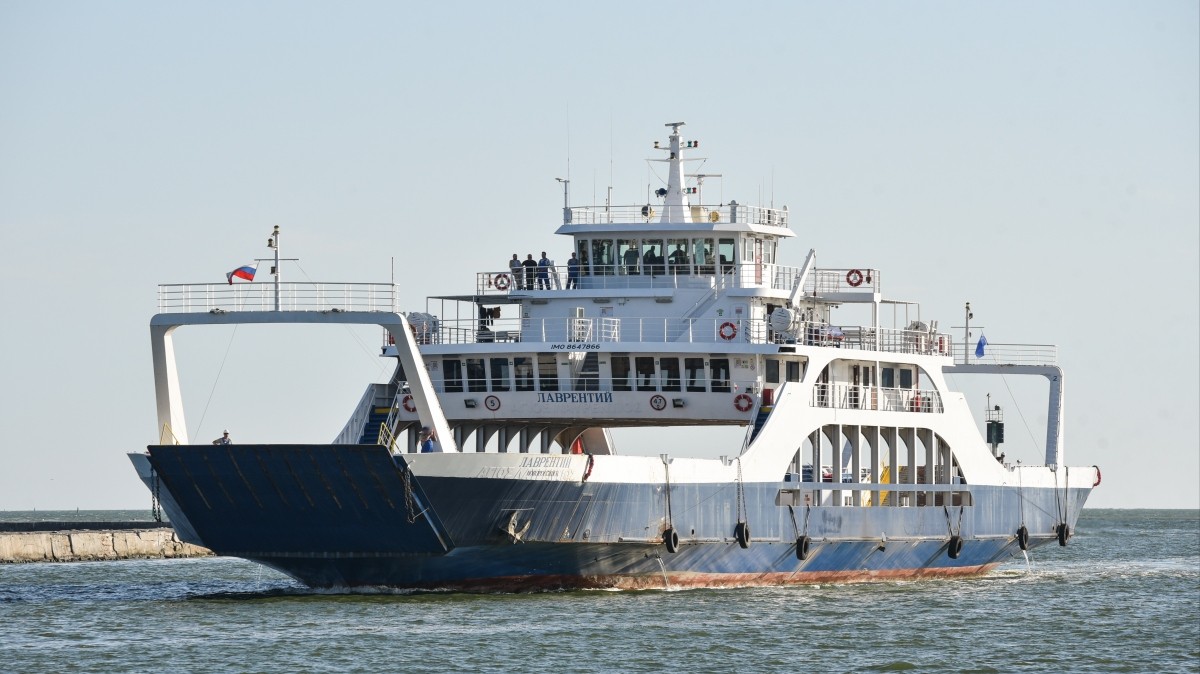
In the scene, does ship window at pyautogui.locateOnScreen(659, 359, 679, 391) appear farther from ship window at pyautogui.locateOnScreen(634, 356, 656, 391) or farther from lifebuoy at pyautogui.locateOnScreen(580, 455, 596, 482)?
lifebuoy at pyautogui.locateOnScreen(580, 455, 596, 482)

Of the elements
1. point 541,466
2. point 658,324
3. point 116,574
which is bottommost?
point 116,574

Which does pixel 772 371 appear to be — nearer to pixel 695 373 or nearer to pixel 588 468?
pixel 695 373

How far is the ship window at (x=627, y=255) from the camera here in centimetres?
4253

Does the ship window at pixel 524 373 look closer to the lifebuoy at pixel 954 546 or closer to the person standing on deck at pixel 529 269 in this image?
the person standing on deck at pixel 529 269

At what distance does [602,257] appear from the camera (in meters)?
42.7

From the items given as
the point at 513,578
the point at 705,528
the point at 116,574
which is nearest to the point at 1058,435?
the point at 705,528

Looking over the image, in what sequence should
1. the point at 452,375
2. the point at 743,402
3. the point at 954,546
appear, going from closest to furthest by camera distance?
the point at 743,402 → the point at 452,375 → the point at 954,546

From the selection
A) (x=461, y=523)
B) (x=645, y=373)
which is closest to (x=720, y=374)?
(x=645, y=373)

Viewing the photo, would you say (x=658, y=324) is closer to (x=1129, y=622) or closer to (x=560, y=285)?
(x=560, y=285)

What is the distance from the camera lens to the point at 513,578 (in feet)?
119

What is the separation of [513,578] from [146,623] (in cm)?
649

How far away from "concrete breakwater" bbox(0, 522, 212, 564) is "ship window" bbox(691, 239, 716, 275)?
1957cm

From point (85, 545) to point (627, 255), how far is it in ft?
80.2

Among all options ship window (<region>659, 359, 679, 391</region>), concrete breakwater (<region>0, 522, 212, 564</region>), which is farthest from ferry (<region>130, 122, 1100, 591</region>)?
concrete breakwater (<region>0, 522, 212, 564</region>)
